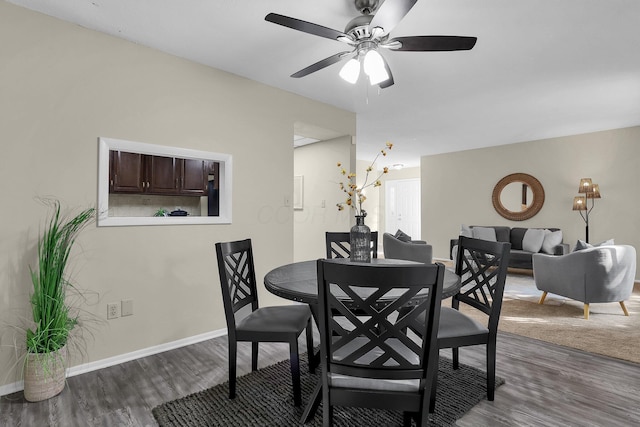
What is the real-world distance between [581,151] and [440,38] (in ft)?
17.6

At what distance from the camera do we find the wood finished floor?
1.81m

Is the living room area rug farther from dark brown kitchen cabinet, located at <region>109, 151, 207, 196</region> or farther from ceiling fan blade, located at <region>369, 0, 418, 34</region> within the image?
dark brown kitchen cabinet, located at <region>109, 151, 207, 196</region>

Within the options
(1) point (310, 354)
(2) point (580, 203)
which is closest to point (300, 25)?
(1) point (310, 354)

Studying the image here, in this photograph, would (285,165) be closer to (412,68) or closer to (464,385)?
(412,68)

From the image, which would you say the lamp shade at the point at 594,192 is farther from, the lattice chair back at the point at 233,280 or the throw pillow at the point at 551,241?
the lattice chair back at the point at 233,280

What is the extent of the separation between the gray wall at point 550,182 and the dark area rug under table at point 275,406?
487 cm

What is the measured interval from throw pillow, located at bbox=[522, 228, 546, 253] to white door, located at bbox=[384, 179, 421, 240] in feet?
10.5

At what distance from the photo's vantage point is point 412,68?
10.1ft

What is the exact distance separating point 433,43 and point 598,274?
Result: 9.79 feet

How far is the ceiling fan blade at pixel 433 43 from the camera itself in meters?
1.80

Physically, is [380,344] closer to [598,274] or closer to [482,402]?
[482,402]

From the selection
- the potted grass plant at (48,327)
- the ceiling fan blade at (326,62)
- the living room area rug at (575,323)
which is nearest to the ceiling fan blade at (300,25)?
the ceiling fan blade at (326,62)

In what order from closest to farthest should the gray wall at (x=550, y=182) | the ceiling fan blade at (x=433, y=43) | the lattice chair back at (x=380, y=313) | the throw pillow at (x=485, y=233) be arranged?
1. the lattice chair back at (x=380, y=313)
2. the ceiling fan blade at (x=433, y=43)
3. the gray wall at (x=550, y=182)
4. the throw pillow at (x=485, y=233)

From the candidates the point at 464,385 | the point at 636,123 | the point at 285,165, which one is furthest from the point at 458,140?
the point at 464,385
